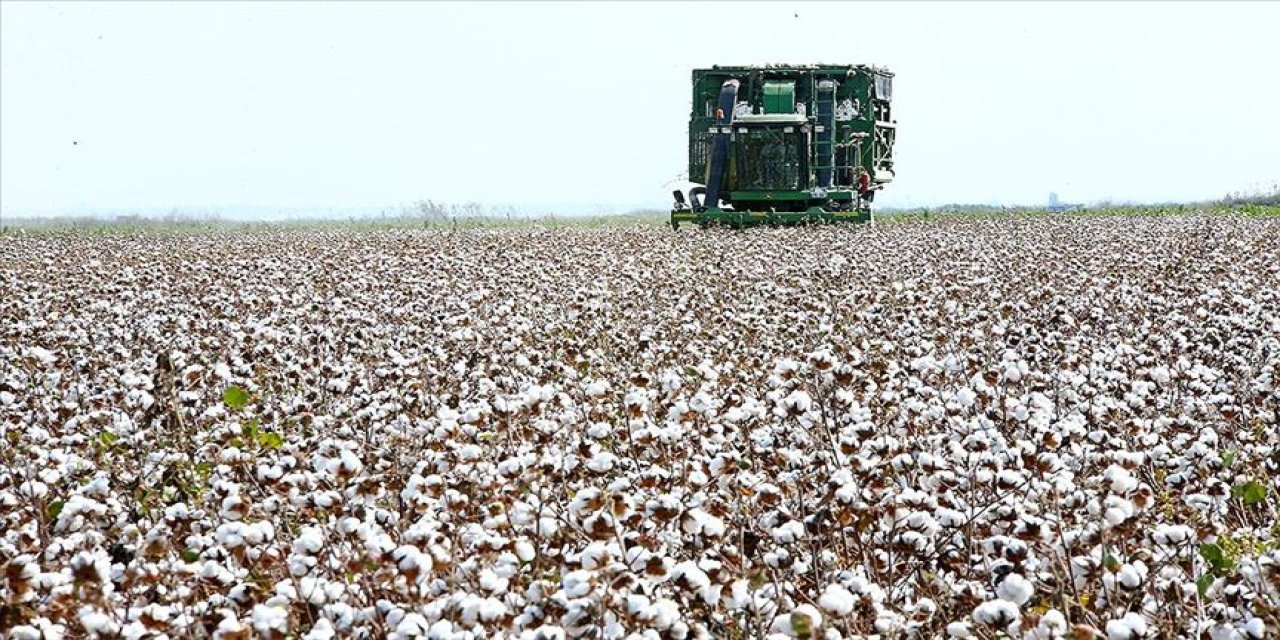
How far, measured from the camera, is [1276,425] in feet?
23.2

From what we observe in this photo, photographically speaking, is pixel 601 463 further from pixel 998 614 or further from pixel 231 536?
pixel 998 614

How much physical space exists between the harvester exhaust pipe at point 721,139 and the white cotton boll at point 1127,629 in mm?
24928

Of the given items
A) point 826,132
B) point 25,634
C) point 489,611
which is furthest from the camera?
point 826,132

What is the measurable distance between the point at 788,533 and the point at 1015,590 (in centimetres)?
66

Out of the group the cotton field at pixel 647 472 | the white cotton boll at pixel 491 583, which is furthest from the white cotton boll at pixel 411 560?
the white cotton boll at pixel 491 583

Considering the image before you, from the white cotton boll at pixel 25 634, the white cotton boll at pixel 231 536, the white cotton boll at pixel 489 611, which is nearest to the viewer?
the white cotton boll at pixel 489 611

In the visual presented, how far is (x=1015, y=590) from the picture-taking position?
3.58 metres

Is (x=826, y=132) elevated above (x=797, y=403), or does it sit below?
above

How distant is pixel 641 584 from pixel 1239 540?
2.62 meters

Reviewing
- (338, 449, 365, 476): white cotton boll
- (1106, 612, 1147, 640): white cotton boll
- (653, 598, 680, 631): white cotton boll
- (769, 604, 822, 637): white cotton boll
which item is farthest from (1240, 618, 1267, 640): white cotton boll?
(338, 449, 365, 476): white cotton boll

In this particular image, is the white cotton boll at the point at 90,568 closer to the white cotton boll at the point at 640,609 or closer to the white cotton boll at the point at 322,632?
the white cotton boll at the point at 322,632

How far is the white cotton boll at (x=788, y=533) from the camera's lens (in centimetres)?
Answer: 398

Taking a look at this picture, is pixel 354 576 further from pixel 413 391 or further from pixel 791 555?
pixel 413 391

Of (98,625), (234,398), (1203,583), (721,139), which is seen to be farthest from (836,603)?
(721,139)
